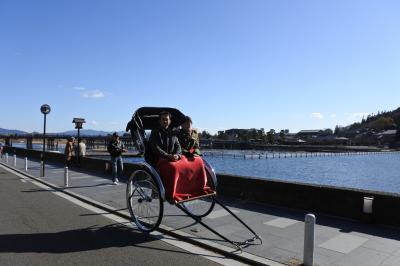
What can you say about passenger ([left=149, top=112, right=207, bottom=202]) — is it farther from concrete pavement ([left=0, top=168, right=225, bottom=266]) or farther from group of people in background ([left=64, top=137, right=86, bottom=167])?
group of people in background ([left=64, top=137, right=86, bottom=167])

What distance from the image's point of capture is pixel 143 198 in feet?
27.3

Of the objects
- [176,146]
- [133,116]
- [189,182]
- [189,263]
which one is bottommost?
[189,263]

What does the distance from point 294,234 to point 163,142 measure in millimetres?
3000

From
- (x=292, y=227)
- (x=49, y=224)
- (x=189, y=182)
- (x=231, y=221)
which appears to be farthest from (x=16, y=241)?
(x=292, y=227)

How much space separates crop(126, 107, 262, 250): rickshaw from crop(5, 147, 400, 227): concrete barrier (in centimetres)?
201

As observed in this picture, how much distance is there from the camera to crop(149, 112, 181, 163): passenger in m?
7.87

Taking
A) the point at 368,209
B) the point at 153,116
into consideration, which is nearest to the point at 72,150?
Answer: the point at 153,116

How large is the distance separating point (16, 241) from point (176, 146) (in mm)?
3295

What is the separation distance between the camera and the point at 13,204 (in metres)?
11.3

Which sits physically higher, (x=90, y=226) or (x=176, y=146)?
(x=176, y=146)

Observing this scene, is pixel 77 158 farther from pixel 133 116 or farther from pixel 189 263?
pixel 189 263

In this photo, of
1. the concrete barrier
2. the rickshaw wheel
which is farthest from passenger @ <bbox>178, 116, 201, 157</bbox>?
the concrete barrier

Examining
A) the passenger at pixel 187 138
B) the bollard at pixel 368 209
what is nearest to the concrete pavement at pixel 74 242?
the passenger at pixel 187 138

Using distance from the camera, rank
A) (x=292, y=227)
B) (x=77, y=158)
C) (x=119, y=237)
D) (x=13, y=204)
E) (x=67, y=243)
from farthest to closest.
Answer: (x=77, y=158), (x=13, y=204), (x=292, y=227), (x=119, y=237), (x=67, y=243)
